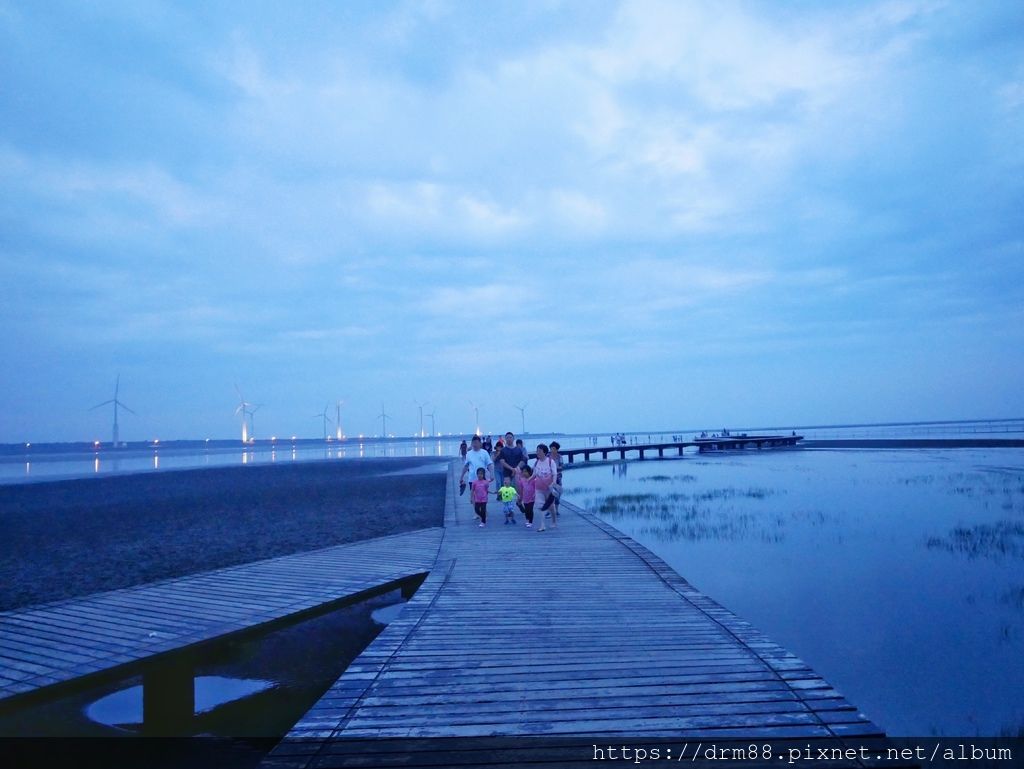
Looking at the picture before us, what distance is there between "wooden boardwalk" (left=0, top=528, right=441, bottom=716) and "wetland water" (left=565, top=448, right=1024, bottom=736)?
20.9ft

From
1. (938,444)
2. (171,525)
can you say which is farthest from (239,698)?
(938,444)

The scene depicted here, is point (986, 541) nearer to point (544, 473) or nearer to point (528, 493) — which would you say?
point (544, 473)

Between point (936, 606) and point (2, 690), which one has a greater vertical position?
point (2, 690)

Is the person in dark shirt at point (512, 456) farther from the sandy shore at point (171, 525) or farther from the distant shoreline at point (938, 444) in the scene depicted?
the distant shoreline at point (938, 444)

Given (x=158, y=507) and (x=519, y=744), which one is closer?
(x=519, y=744)

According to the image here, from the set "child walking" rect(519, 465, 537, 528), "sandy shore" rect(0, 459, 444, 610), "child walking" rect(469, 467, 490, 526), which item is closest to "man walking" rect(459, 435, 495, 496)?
"child walking" rect(469, 467, 490, 526)

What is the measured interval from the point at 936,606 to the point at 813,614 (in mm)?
2152

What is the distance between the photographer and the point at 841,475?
37281mm

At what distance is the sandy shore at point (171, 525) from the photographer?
1319 centimetres

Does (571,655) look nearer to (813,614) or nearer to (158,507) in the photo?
(813,614)

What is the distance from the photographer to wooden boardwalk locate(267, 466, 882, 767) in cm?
437

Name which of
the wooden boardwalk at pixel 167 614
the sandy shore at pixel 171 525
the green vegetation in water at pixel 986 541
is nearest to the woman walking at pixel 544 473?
the wooden boardwalk at pixel 167 614

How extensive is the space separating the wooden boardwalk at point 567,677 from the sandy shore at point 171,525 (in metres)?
8.02

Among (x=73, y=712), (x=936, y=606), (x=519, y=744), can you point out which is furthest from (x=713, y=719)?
(x=936, y=606)
